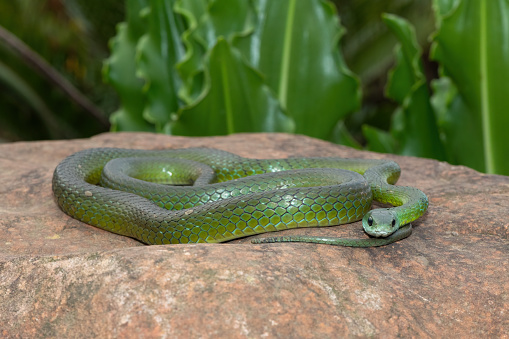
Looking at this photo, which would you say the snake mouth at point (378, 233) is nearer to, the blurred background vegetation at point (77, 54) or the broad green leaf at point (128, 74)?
the blurred background vegetation at point (77, 54)

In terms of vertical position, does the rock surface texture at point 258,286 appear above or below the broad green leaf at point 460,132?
above

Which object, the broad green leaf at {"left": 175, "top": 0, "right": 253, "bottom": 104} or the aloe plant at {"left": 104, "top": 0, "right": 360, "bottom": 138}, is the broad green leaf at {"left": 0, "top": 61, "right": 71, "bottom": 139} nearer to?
the aloe plant at {"left": 104, "top": 0, "right": 360, "bottom": 138}

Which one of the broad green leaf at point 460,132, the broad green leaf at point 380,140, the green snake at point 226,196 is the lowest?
the broad green leaf at point 380,140

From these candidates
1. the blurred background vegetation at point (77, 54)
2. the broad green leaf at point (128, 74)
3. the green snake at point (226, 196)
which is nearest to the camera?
the green snake at point (226, 196)

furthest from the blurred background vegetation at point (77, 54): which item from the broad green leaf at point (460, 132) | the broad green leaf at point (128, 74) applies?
the broad green leaf at point (460, 132)

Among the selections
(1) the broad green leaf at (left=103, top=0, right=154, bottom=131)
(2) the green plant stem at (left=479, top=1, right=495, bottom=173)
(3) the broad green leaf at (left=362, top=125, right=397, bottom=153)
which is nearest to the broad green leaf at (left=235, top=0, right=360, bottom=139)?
(3) the broad green leaf at (left=362, top=125, right=397, bottom=153)

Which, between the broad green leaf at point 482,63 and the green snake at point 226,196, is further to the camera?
the broad green leaf at point 482,63

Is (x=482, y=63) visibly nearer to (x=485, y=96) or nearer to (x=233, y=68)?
(x=485, y=96)
